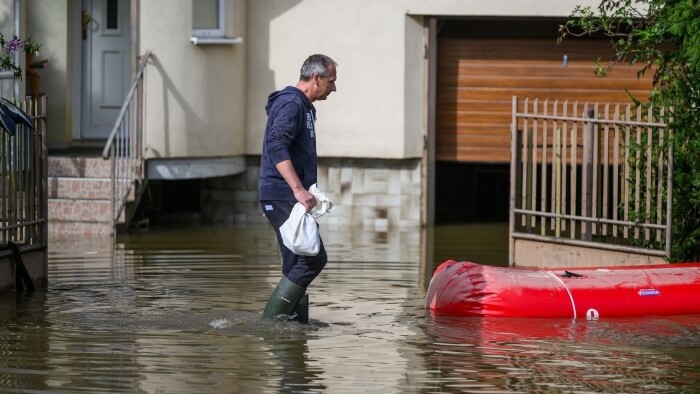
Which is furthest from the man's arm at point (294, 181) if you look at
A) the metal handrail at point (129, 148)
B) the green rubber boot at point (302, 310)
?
the metal handrail at point (129, 148)

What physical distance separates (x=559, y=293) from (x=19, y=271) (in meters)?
4.36

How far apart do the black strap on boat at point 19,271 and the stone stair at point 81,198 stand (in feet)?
17.3

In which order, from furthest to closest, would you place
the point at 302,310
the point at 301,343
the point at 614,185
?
the point at 614,185
the point at 302,310
the point at 301,343

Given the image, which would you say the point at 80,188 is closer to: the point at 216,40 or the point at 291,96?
the point at 216,40

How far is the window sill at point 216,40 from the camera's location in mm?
18266

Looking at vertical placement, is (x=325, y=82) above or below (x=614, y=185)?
above

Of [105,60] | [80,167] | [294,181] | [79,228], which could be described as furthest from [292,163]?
[105,60]

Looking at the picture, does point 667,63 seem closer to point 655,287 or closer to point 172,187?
point 655,287

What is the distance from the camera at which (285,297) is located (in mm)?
9609

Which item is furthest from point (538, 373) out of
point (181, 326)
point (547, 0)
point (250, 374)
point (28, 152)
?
point (547, 0)

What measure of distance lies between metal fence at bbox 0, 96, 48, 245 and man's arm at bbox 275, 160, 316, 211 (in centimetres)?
318

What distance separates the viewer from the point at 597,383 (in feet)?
26.7

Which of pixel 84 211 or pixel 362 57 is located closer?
pixel 84 211

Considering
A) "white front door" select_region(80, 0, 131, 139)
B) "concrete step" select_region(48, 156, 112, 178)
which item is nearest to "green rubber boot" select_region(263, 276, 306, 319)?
"concrete step" select_region(48, 156, 112, 178)
